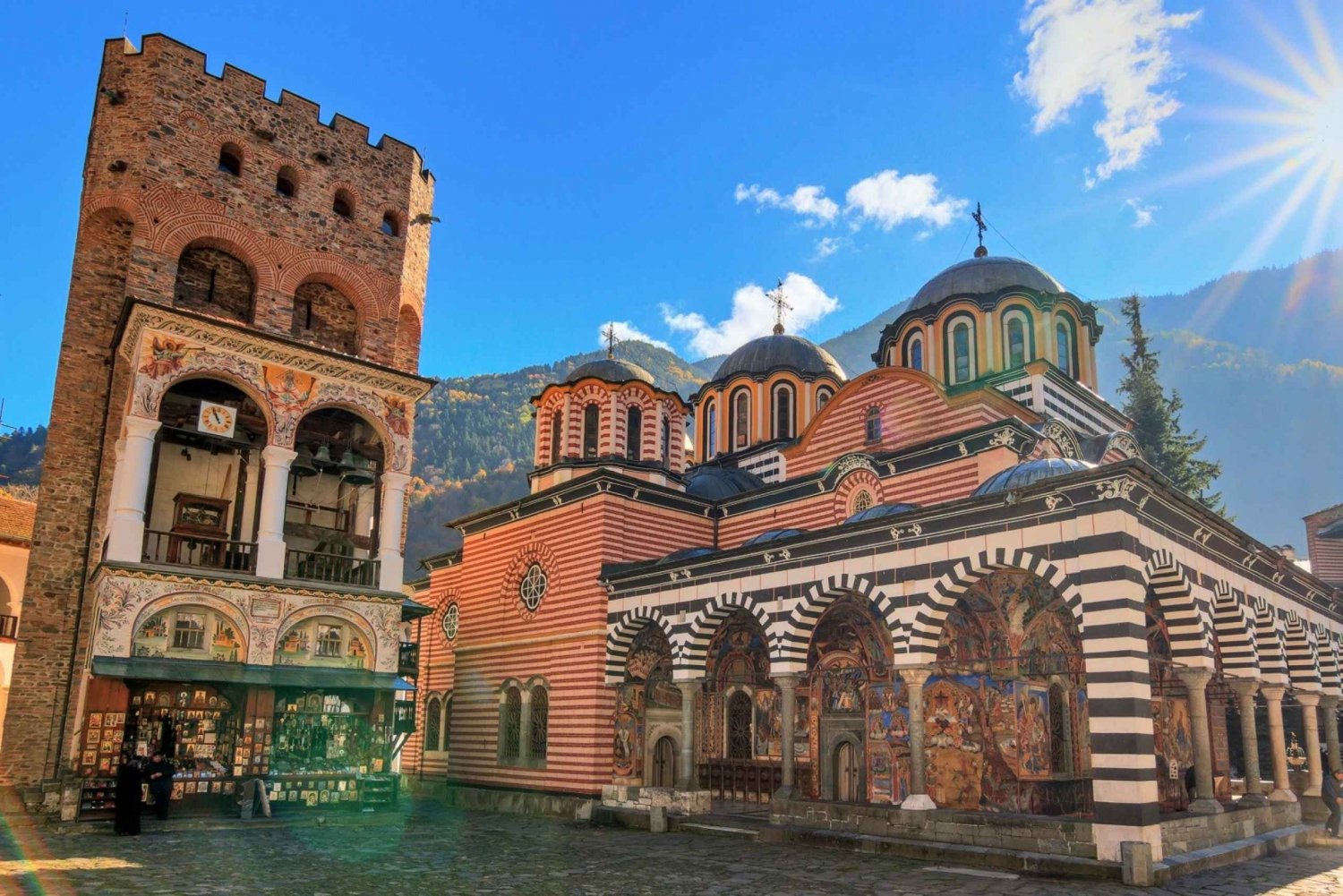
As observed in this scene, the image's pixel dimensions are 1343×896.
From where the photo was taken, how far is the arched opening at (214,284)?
719 inches

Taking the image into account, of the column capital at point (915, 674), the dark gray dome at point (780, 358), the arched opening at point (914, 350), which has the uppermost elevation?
the dark gray dome at point (780, 358)

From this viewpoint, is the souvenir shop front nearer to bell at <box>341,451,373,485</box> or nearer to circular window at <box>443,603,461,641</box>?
bell at <box>341,451,373,485</box>

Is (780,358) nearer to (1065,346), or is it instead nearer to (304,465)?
(1065,346)

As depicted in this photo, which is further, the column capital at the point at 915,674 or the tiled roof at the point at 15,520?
the tiled roof at the point at 15,520

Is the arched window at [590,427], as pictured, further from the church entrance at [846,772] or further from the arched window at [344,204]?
the church entrance at [846,772]

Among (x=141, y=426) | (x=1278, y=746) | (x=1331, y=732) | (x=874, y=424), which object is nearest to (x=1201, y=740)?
(x=1278, y=746)

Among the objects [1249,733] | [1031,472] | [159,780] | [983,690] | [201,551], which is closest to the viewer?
[1031,472]

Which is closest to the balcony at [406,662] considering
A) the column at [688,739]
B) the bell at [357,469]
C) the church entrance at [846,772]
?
the bell at [357,469]

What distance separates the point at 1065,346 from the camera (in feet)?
72.5

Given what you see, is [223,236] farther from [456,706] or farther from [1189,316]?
[1189,316]

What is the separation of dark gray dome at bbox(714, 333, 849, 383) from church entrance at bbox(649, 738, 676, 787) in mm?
10976

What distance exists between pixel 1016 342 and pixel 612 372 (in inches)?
365

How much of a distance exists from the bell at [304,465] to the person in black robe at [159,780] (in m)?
5.48

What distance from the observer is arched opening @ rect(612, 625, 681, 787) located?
61.0 feet
